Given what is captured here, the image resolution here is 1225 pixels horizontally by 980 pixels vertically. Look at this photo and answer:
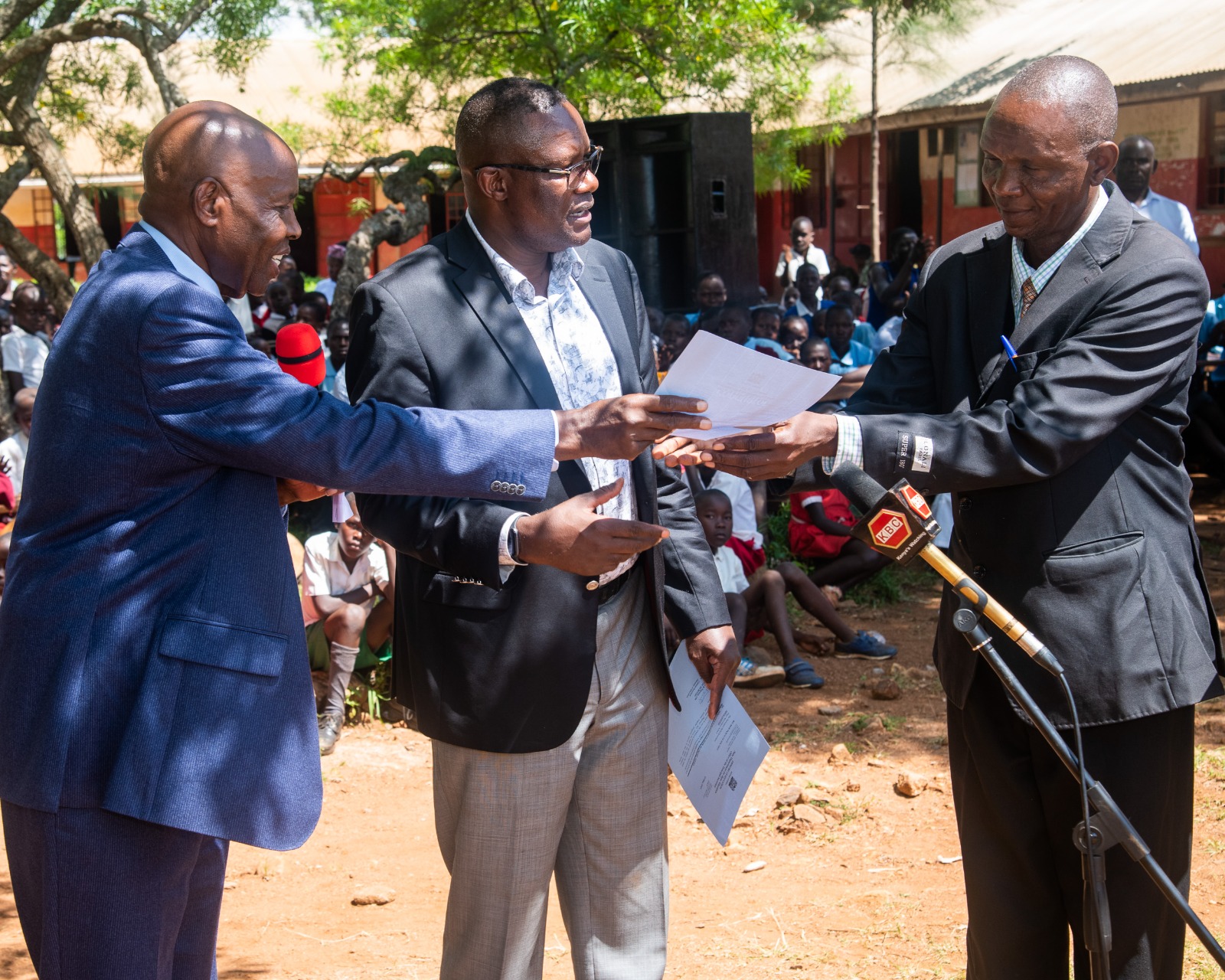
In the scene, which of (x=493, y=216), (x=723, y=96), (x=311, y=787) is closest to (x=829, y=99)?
(x=723, y=96)

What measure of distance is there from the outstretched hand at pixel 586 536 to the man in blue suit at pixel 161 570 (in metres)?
0.28

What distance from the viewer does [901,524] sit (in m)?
2.07

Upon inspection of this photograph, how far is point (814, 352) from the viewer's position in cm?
875

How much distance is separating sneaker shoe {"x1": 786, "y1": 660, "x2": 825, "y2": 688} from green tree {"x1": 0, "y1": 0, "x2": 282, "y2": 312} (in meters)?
6.45

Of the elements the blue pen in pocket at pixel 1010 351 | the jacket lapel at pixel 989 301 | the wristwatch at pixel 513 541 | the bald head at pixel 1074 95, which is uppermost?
the bald head at pixel 1074 95

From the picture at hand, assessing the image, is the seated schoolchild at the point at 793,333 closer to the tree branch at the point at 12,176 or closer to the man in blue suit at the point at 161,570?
the tree branch at the point at 12,176

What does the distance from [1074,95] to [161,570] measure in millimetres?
2011

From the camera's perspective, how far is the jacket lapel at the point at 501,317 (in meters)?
2.68

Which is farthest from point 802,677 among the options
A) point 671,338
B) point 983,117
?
point 983,117

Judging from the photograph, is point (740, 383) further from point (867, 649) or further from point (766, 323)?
point (766, 323)

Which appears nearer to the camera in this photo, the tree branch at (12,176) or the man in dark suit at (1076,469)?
the man in dark suit at (1076,469)

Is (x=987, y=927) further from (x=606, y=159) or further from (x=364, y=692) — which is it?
(x=606, y=159)

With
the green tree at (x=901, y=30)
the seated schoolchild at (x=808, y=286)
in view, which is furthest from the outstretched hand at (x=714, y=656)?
the green tree at (x=901, y=30)

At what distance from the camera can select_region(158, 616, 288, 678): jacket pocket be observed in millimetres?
2101
